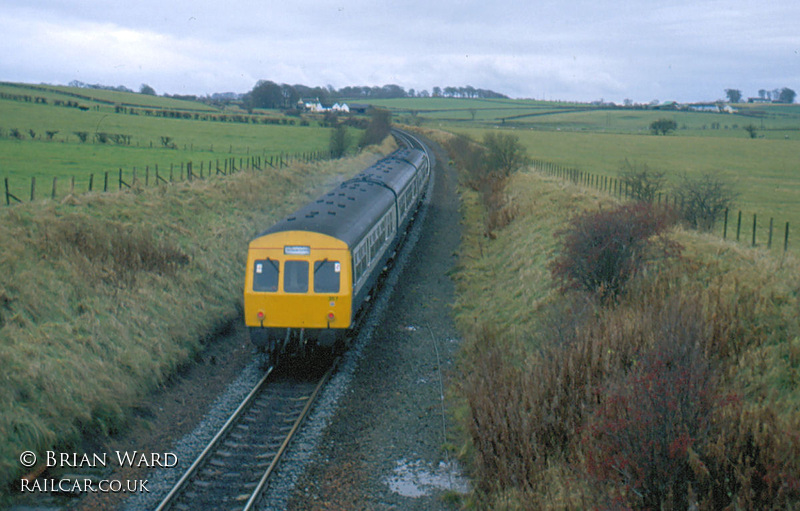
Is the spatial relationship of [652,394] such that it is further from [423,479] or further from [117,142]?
[117,142]

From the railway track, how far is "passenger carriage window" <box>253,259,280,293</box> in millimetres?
1648

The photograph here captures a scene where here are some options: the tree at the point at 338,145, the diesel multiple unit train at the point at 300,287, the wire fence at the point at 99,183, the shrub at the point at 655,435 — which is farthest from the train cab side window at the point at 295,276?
the tree at the point at 338,145

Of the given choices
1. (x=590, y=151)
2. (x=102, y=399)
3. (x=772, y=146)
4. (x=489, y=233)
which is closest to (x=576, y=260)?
(x=102, y=399)

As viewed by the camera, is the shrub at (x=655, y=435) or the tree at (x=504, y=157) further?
the tree at (x=504, y=157)

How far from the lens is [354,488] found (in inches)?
314

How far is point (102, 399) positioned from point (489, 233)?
16384 millimetres

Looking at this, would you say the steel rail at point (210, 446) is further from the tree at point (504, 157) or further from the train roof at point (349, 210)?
the tree at point (504, 157)

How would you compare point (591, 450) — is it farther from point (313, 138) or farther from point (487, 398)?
point (313, 138)

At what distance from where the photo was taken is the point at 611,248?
11.1m

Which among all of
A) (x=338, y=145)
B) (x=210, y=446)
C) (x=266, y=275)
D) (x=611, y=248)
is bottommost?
(x=210, y=446)

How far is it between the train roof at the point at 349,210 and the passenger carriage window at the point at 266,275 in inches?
25.6

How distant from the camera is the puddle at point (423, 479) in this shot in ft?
26.1

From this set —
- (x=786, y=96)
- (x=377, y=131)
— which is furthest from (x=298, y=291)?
(x=786, y=96)

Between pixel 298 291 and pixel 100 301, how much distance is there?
419 centimetres
